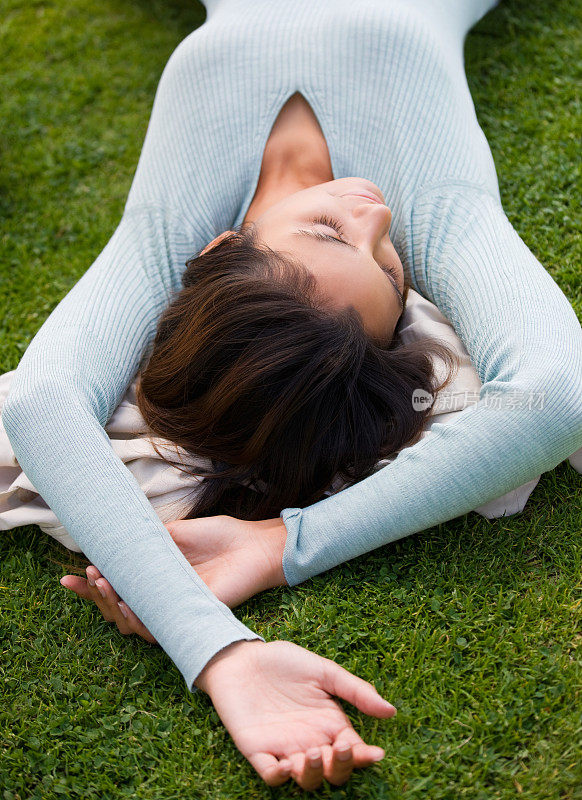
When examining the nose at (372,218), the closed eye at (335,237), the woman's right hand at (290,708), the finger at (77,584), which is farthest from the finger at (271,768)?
the nose at (372,218)

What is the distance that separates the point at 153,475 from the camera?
252cm

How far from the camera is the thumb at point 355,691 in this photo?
6.28ft

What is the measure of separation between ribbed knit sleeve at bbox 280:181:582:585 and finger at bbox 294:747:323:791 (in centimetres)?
60

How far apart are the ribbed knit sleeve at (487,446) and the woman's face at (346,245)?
327 mm

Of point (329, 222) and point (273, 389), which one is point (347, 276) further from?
point (273, 389)

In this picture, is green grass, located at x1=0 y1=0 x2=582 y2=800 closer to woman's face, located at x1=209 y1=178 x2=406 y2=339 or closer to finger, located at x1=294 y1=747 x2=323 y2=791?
finger, located at x1=294 y1=747 x2=323 y2=791

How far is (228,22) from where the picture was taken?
335 centimetres

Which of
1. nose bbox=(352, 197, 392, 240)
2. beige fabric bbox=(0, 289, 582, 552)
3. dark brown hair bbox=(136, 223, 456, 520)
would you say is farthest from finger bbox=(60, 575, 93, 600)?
nose bbox=(352, 197, 392, 240)

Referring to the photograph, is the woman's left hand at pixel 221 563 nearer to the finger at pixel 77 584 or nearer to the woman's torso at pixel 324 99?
the finger at pixel 77 584

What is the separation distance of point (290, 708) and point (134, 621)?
0.56 m

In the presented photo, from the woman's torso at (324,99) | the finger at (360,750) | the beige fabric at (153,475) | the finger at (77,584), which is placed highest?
the woman's torso at (324,99)

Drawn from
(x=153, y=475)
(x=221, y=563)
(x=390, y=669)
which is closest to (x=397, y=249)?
(x=153, y=475)

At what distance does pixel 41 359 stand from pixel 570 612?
68.4 inches

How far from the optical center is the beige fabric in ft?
8.13
